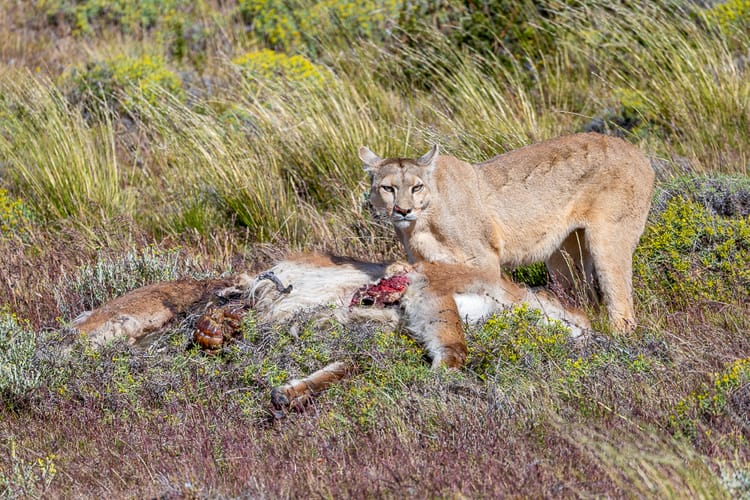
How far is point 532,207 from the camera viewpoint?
22.9 ft

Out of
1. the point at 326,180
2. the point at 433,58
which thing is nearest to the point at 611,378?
the point at 326,180

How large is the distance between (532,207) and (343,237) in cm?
216

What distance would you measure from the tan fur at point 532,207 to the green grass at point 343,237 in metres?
0.44

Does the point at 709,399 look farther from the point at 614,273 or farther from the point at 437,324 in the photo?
the point at 614,273

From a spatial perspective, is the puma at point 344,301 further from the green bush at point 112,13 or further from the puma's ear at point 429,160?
the green bush at point 112,13

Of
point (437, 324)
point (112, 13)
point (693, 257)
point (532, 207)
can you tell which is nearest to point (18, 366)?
point (437, 324)

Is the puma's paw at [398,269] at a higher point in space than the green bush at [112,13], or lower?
higher

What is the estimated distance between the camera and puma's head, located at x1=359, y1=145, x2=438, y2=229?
6559mm

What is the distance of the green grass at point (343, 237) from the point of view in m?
4.54

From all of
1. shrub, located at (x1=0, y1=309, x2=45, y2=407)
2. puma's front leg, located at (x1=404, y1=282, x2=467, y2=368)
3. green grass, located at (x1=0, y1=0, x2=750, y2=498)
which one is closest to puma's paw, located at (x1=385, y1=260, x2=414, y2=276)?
puma's front leg, located at (x1=404, y1=282, x2=467, y2=368)

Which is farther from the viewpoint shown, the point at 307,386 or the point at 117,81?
the point at 117,81

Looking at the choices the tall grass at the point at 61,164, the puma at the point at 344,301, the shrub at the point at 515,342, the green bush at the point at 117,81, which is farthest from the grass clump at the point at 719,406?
the green bush at the point at 117,81

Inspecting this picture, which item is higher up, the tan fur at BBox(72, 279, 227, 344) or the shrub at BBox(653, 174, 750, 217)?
the tan fur at BBox(72, 279, 227, 344)

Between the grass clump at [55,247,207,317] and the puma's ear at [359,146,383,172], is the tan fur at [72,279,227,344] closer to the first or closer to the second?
the grass clump at [55,247,207,317]
